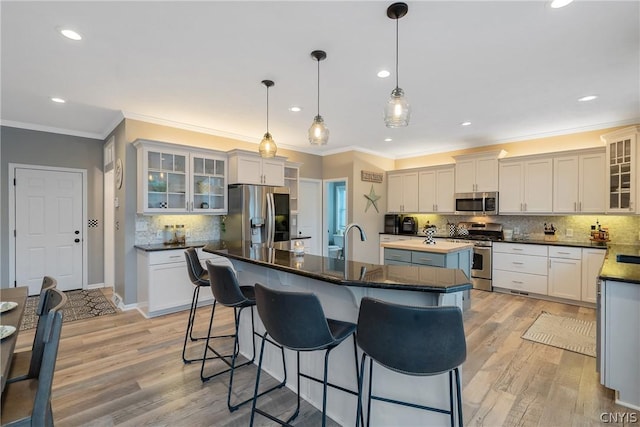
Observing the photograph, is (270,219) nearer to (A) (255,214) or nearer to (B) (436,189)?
(A) (255,214)

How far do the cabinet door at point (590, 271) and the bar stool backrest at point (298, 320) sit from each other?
446cm

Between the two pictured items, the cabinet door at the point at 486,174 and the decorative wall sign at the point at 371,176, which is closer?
the cabinet door at the point at 486,174

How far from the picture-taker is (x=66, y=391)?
2.27 meters

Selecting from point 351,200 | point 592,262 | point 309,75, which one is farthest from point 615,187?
point 309,75

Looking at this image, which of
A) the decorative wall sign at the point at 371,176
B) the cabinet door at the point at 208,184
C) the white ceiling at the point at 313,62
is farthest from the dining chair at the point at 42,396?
the decorative wall sign at the point at 371,176

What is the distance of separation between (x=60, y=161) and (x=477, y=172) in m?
6.94

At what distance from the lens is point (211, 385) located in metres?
2.36

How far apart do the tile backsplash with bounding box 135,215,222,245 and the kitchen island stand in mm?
2451

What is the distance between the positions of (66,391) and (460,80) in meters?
4.31

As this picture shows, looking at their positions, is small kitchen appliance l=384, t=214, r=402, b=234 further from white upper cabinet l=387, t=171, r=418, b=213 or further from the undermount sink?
the undermount sink

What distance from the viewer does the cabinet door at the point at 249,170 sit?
4656 mm

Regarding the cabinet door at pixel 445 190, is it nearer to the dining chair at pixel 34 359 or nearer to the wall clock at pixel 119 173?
the wall clock at pixel 119 173

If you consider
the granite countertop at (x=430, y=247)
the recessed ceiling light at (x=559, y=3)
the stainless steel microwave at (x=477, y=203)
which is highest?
the recessed ceiling light at (x=559, y=3)

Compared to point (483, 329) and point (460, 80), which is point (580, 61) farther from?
point (483, 329)
